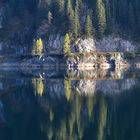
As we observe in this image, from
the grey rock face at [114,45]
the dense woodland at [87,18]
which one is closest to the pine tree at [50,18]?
the dense woodland at [87,18]

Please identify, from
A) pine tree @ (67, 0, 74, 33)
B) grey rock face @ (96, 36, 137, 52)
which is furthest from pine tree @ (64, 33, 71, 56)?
grey rock face @ (96, 36, 137, 52)

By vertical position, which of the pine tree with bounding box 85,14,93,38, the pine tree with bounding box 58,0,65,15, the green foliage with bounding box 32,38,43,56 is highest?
the pine tree with bounding box 58,0,65,15

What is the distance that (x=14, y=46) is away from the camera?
19875cm

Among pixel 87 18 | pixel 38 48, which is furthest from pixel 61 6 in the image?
pixel 38 48

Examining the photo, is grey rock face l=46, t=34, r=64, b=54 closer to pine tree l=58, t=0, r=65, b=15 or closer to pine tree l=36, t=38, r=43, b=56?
pine tree l=36, t=38, r=43, b=56

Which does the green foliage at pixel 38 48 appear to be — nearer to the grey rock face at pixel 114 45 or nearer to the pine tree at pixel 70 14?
the pine tree at pixel 70 14

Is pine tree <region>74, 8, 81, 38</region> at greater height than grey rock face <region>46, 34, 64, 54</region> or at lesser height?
greater

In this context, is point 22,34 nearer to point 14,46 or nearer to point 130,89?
point 14,46

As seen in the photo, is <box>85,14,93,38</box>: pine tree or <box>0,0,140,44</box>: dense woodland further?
<box>0,0,140,44</box>: dense woodland

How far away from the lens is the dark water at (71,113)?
46.6 meters

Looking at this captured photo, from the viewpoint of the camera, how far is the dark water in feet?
153

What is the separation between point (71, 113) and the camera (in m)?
59.4

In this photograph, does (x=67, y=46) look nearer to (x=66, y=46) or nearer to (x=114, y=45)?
(x=66, y=46)

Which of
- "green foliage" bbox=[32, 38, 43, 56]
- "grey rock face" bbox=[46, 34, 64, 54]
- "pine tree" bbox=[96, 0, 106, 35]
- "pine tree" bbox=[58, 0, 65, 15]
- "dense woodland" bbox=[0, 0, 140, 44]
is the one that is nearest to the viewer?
"green foliage" bbox=[32, 38, 43, 56]
